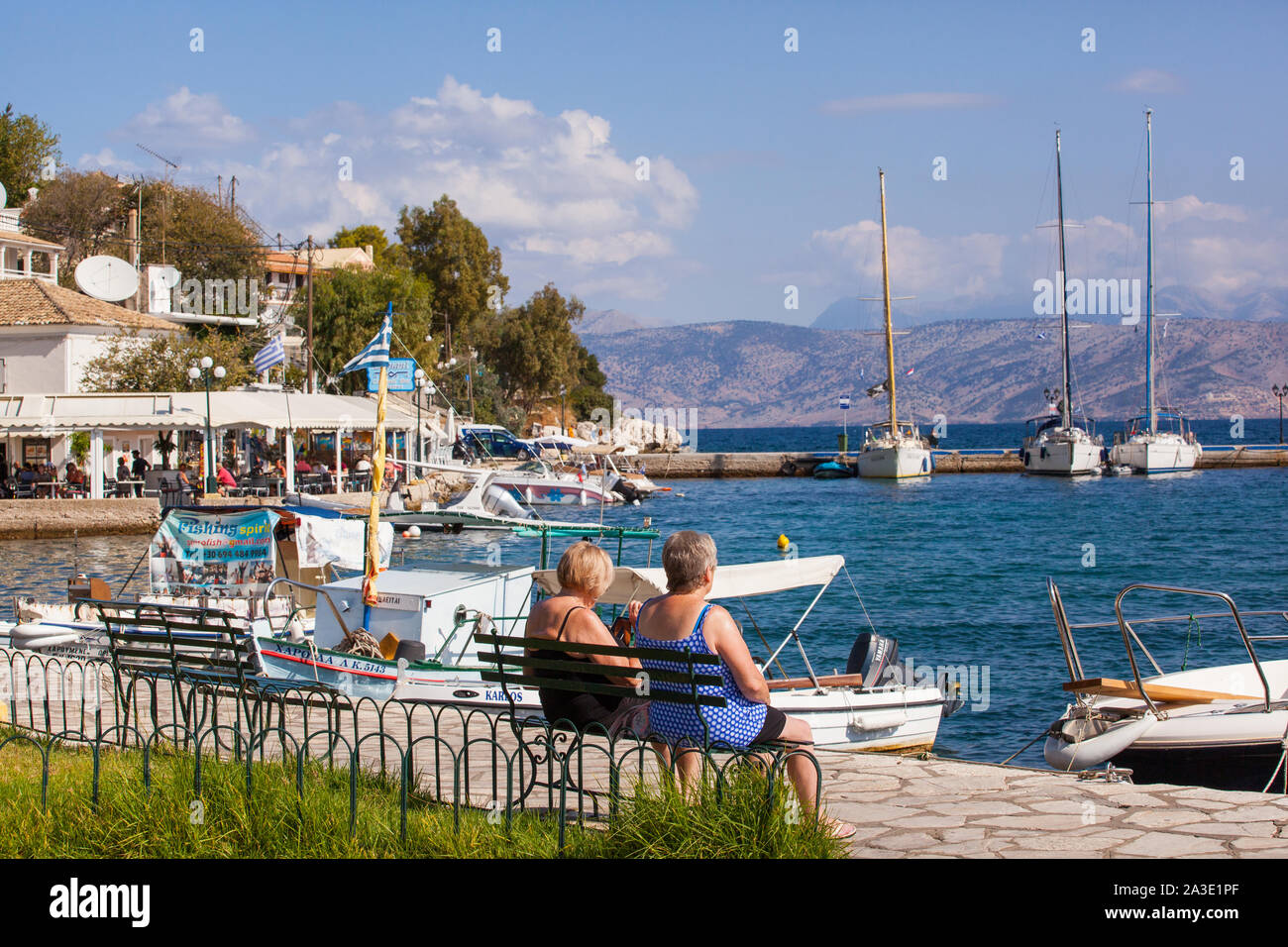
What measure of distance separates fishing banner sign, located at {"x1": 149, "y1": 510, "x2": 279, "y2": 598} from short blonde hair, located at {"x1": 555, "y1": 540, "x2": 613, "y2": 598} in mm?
10541

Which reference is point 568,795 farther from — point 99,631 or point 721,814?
point 99,631

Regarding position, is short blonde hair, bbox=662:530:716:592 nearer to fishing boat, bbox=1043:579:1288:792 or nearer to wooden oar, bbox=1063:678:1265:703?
fishing boat, bbox=1043:579:1288:792

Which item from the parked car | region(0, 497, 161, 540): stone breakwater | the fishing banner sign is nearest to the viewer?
the fishing banner sign

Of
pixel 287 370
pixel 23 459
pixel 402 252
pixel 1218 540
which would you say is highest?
pixel 402 252

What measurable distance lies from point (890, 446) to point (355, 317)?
33269 millimetres

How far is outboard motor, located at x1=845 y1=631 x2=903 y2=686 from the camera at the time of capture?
13.0 m

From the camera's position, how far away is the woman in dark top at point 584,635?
645cm

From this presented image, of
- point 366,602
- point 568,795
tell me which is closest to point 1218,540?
point 366,602

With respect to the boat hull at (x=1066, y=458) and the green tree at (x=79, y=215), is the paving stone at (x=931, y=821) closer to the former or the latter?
the green tree at (x=79, y=215)

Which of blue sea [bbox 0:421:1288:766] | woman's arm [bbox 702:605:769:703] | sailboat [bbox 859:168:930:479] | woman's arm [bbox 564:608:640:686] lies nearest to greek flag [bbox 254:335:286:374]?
blue sea [bbox 0:421:1288:766]

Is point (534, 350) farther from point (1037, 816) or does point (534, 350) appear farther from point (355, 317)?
point (1037, 816)
